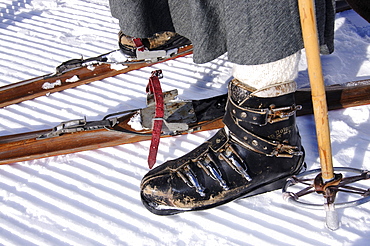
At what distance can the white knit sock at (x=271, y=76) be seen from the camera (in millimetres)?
749

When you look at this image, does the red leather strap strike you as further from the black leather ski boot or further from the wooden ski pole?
the wooden ski pole

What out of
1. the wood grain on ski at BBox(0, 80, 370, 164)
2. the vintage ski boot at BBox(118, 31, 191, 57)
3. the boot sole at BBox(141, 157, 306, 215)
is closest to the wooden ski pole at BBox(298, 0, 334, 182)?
the boot sole at BBox(141, 157, 306, 215)

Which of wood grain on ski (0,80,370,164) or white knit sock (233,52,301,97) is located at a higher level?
white knit sock (233,52,301,97)

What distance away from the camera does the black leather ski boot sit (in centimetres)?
84

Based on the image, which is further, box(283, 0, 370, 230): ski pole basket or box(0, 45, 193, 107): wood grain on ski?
box(0, 45, 193, 107): wood grain on ski

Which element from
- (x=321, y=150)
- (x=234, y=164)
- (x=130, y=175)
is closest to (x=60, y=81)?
(x=130, y=175)

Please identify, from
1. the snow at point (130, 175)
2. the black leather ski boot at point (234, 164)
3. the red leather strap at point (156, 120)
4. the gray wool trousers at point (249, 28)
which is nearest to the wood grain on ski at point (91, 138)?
the snow at point (130, 175)

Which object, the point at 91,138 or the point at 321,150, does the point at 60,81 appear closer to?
the point at 91,138

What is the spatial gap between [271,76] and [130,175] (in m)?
0.53

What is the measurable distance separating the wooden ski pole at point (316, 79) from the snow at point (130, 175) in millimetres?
189

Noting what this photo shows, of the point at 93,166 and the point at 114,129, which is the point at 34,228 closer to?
the point at 93,166

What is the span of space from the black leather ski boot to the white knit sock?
0.09ft

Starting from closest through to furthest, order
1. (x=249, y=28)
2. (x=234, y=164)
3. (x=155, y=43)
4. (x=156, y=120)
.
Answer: (x=249, y=28), (x=234, y=164), (x=156, y=120), (x=155, y=43)

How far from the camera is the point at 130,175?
3.54 feet
